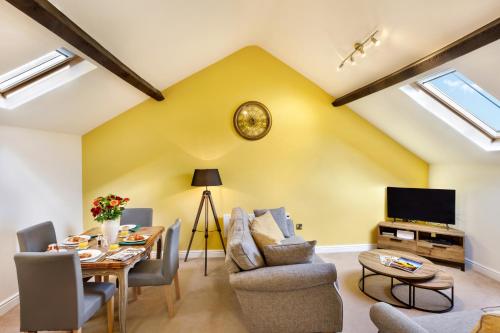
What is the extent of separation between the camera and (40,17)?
1.61m

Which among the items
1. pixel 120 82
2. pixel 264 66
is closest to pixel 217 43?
pixel 264 66

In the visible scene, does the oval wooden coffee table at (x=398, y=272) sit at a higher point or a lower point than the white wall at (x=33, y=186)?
lower

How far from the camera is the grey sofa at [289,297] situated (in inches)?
79.2

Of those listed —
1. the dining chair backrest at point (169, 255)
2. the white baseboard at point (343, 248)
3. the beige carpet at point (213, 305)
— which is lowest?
the beige carpet at point (213, 305)

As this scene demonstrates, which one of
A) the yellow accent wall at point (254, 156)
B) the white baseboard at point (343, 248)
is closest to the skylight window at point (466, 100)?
the yellow accent wall at point (254, 156)

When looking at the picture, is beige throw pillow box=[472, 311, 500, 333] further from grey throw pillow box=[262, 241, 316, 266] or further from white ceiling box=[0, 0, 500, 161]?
white ceiling box=[0, 0, 500, 161]

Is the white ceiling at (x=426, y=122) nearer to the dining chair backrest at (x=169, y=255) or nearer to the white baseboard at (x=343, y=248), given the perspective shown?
the white baseboard at (x=343, y=248)

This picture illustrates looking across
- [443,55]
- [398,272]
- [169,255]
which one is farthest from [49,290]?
[443,55]

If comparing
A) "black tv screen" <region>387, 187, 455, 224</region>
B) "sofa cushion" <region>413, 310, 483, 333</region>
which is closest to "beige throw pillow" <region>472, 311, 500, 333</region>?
"sofa cushion" <region>413, 310, 483, 333</region>

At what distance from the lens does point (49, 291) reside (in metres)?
1.69

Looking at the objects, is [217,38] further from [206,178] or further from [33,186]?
[33,186]

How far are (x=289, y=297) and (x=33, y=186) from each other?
3091mm

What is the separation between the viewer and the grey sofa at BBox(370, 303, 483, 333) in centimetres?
129

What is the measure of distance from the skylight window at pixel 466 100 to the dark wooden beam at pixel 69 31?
3528 mm
